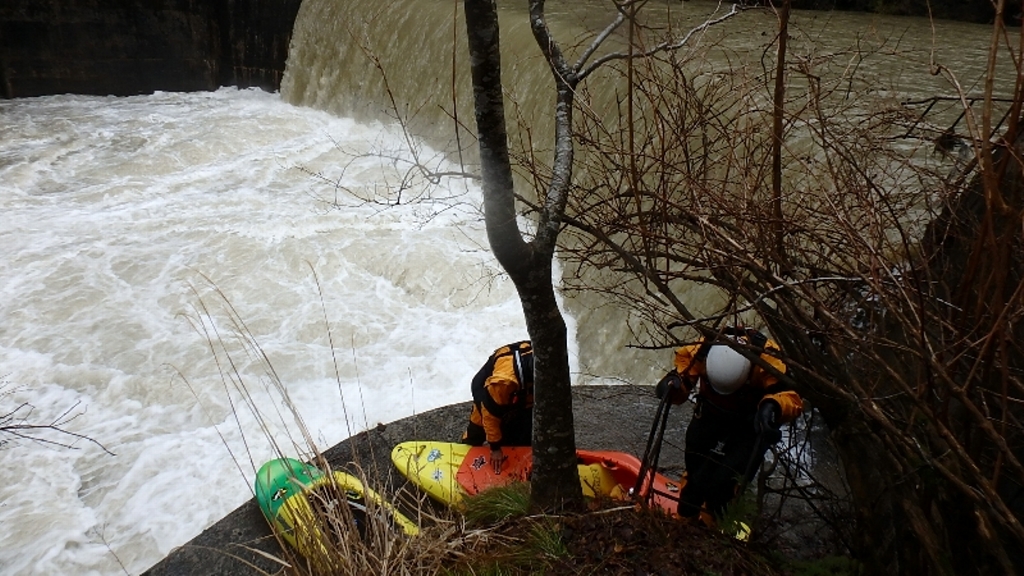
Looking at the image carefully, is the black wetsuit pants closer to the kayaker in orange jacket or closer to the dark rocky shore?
the kayaker in orange jacket

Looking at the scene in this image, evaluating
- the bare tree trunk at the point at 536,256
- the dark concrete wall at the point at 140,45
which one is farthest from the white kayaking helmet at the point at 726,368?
the dark concrete wall at the point at 140,45

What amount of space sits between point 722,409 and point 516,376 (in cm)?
83

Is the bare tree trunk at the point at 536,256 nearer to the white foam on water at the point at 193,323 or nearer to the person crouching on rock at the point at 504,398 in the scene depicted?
the person crouching on rock at the point at 504,398

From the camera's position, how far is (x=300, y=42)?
13219 millimetres

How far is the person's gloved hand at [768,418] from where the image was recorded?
2.48m

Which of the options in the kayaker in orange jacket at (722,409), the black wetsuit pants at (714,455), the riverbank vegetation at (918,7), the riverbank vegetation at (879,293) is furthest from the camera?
the riverbank vegetation at (918,7)

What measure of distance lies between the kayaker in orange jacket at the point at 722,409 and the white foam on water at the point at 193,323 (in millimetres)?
1431

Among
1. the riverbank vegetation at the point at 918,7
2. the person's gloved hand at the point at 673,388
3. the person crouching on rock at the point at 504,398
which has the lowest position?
the person crouching on rock at the point at 504,398

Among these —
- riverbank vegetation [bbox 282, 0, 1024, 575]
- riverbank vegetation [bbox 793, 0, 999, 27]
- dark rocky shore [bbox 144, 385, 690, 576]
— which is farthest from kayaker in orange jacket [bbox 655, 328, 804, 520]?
riverbank vegetation [bbox 793, 0, 999, 27]

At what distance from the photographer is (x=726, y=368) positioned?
2758 millimetres

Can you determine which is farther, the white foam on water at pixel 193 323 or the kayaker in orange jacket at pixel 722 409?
the white foam on water at pixel 193 323

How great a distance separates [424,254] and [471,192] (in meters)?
1.42

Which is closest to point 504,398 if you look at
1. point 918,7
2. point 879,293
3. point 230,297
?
point 879,293

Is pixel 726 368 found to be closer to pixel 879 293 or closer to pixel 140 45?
pixel 879 293
